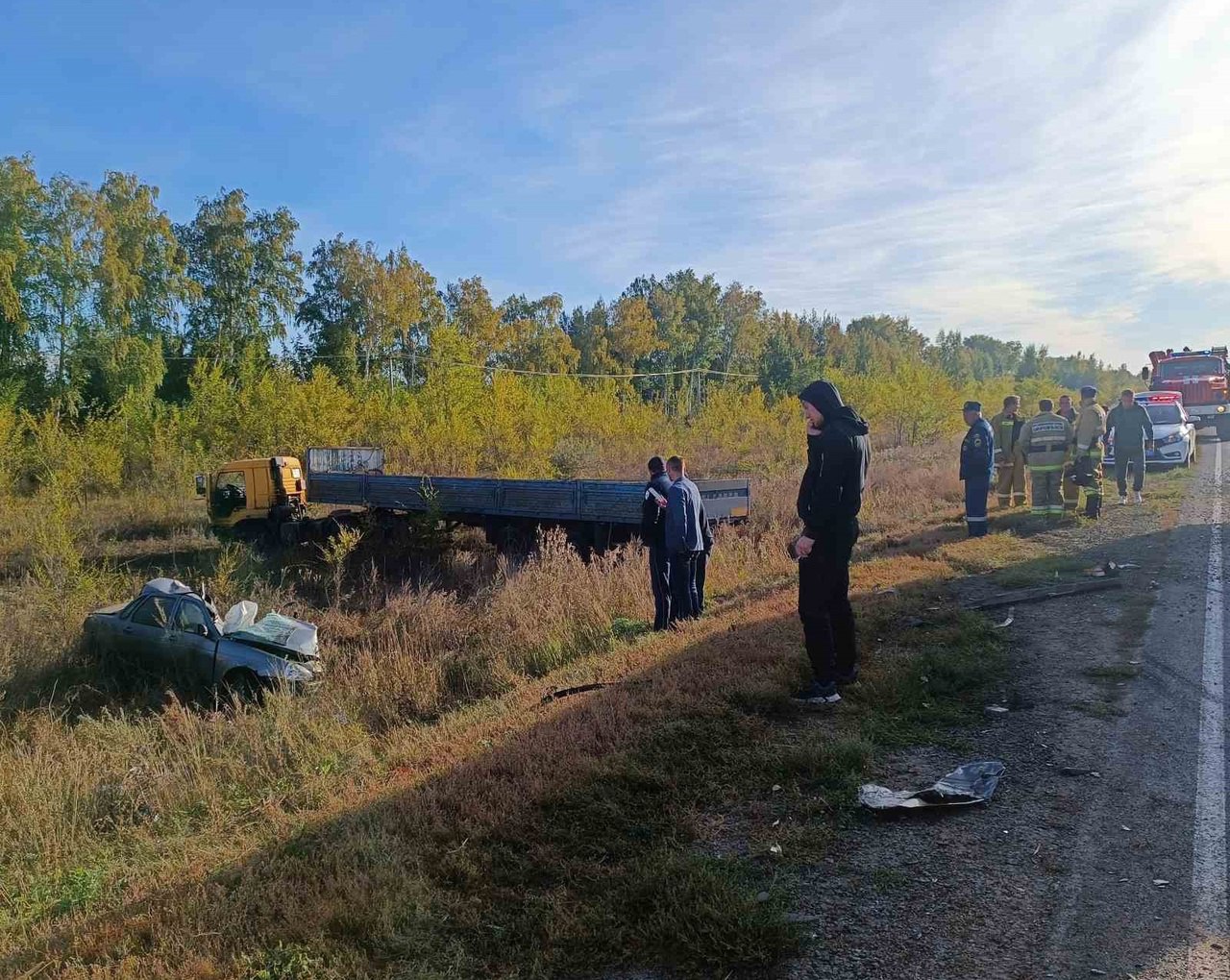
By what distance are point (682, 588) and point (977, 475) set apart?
516cm

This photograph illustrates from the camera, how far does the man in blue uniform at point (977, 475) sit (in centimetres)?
1069

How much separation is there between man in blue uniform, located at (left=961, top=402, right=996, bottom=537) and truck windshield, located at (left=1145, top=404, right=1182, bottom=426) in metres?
9.13

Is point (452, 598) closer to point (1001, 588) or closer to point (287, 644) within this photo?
point (287, 644)

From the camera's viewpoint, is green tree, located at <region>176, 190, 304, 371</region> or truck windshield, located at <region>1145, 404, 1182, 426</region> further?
Answer: green tree, located at <region>176, 190, 304, 371</region>

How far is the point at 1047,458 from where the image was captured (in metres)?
11.5

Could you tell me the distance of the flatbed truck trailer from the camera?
1202 cm

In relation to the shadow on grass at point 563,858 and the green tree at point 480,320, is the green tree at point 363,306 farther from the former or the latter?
the shadow on grass at point 563,858

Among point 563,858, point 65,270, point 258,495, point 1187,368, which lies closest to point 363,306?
point 65,270

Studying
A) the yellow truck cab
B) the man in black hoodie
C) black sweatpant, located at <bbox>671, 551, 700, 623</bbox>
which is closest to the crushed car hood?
black sweatpant, located at <bbox>671, 551, 700, 623</bbox>

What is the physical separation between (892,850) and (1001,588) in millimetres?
5245

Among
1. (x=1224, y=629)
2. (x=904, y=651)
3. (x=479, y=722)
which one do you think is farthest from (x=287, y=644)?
(x=1224, y=629)

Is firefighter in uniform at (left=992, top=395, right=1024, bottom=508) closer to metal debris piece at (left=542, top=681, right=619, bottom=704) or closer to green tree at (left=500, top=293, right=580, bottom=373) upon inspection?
metal debris piece at (left=542, top=681, right=619, bottom=704)

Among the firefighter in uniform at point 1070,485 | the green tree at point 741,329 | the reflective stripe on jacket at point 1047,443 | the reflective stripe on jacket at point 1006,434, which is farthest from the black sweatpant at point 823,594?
the green tree at point 741,329

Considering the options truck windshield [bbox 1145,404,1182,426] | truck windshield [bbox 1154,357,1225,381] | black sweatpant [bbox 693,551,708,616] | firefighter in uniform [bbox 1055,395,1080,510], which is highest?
truck windshield [bbox 1154,357,1225,381]
